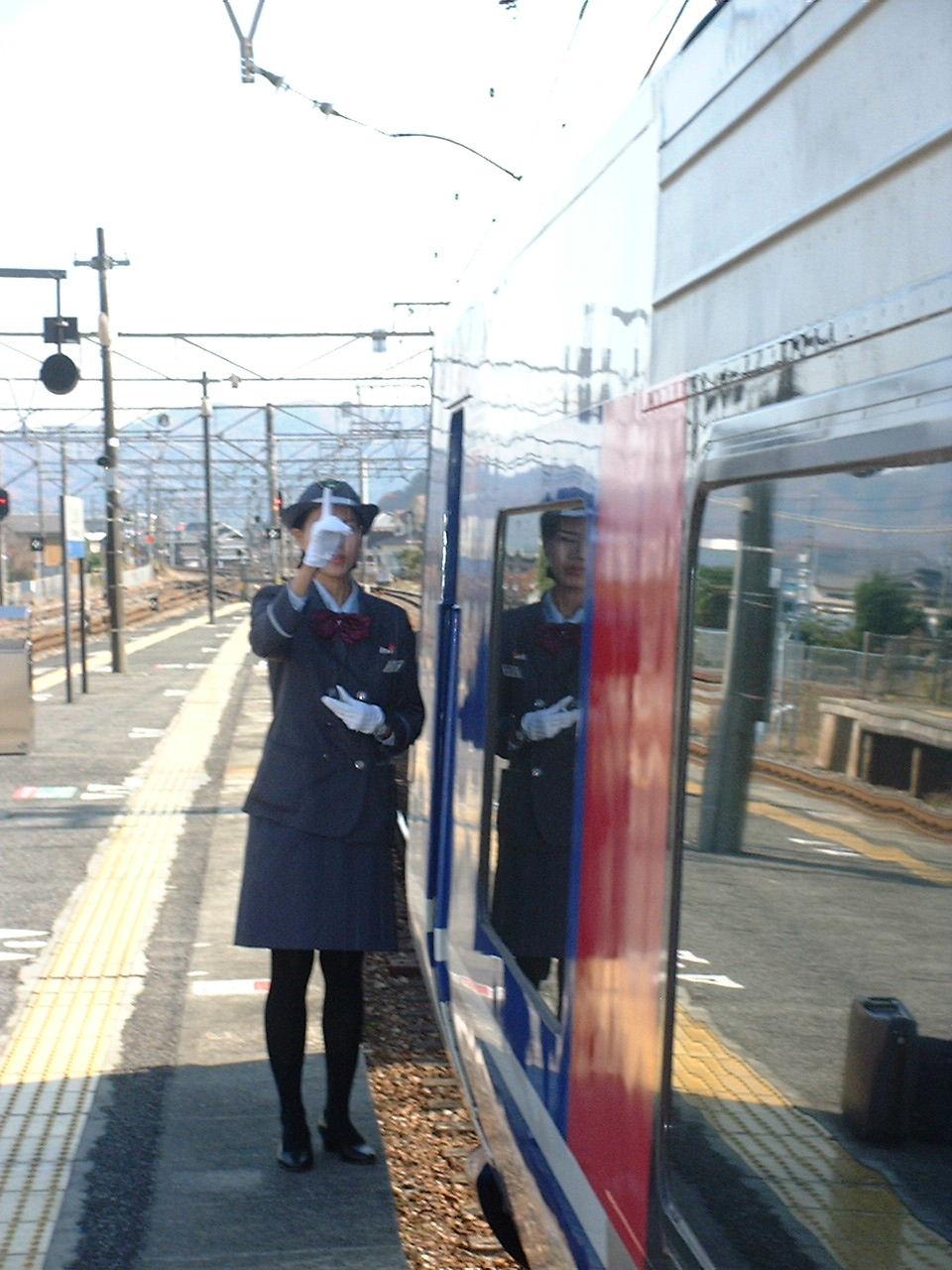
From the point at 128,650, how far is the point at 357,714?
26455 millimetres

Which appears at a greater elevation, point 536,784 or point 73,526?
point 536,784

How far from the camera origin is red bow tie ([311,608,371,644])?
4379 millimetres

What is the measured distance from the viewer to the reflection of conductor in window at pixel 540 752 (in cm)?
285

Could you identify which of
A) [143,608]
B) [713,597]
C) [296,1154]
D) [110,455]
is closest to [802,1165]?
[713,597]

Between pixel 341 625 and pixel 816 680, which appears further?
pixel 341 625

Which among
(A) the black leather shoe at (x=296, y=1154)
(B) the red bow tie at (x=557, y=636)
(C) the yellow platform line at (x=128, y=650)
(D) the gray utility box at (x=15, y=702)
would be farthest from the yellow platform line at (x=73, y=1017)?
(C) the yellow platform line at (x=128, y=650)

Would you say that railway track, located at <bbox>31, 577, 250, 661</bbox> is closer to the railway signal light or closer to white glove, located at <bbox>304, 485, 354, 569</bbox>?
the railway signal light

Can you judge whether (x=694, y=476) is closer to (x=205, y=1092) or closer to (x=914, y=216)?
(x=914, y=216)

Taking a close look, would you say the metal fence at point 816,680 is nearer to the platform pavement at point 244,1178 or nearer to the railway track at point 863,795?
the railway track at point 863,795

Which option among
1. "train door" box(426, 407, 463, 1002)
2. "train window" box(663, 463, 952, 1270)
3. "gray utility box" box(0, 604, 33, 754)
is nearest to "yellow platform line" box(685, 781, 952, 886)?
"train window" box(663, 463, 952, 1270)

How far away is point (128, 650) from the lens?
30141mm

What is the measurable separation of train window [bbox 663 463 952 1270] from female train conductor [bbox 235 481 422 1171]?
7.72ft

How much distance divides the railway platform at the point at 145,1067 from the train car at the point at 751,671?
151 cm

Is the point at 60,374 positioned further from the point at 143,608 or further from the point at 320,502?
the point at 143,608
